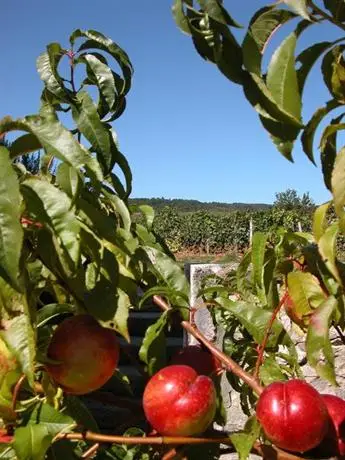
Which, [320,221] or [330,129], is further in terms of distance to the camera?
[320,221]

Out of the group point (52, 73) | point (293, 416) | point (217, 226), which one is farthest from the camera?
point (217, 226)

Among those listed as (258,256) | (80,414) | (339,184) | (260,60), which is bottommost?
(80,414)

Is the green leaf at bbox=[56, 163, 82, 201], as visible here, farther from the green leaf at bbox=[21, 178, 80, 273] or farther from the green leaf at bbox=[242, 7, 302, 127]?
the green leaf at bbox=[242, 7, 302, 127]

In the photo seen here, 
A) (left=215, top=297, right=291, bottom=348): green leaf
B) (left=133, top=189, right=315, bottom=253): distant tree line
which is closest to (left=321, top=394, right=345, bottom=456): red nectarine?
(left=215, top=297, right=291, bottom=348): green leaf

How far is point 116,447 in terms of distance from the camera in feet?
3.31

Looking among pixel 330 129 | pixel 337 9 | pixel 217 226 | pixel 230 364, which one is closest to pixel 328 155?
pixel 330 129

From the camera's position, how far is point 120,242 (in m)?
0.67

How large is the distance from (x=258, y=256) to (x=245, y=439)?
0.27 m

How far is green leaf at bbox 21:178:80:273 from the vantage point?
1.91ft

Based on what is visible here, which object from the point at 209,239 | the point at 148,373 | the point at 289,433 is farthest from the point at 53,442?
the point at 209,239

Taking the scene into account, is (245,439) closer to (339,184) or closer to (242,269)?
(339,184)

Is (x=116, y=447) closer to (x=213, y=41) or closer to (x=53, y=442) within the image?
(x=53, y=442)

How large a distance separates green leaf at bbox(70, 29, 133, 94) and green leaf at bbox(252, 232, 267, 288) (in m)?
0.35

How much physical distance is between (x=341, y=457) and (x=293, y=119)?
38cm
